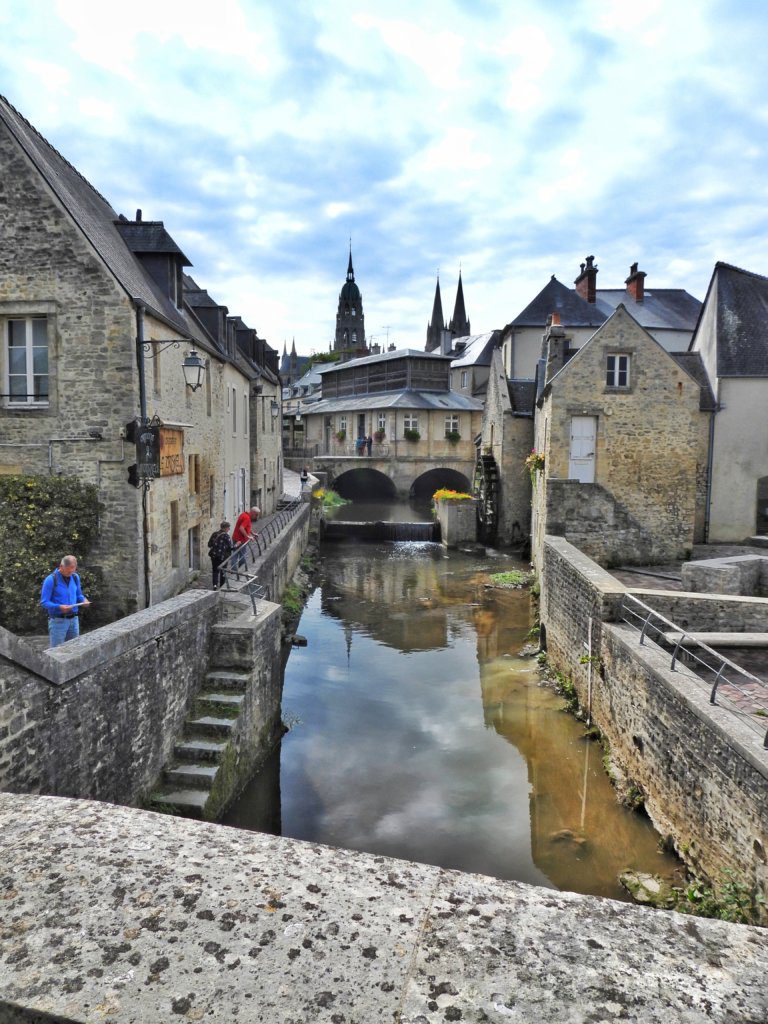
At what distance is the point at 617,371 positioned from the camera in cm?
1680

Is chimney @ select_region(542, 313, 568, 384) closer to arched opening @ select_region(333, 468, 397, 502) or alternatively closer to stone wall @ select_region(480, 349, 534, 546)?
stone wall @ select_region(480, 349, 534, 546)

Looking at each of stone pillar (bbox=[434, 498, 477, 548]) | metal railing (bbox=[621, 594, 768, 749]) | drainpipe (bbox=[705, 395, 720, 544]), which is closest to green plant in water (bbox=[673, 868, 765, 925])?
metal railing (bbox=[621, 594, 768, 749])

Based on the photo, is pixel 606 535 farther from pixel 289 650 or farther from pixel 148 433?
pixel 148 433

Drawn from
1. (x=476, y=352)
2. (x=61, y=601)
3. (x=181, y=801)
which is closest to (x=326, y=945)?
(x=181, y=801)

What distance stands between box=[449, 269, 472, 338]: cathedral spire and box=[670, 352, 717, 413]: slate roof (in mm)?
51746

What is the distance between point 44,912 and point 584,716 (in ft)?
29.6

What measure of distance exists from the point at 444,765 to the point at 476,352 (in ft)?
A: 136

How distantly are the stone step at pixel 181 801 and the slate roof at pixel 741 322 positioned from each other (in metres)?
A: 17.3

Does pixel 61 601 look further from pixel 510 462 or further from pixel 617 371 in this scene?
pixel 510 462

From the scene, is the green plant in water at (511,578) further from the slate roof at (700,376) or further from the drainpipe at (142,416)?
the drainpipe at (142,416)

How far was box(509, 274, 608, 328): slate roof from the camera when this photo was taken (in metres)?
28.6

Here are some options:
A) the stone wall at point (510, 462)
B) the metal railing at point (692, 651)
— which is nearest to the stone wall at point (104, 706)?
the metal railing at point (692, 651)

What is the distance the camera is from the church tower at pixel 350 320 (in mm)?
87750

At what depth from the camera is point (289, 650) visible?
1458 centimetres
